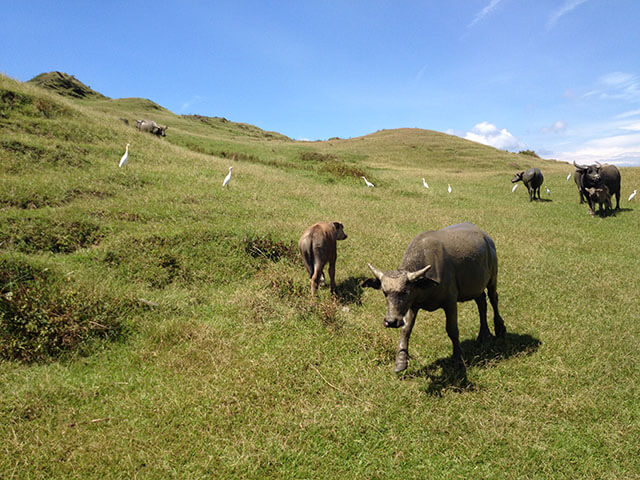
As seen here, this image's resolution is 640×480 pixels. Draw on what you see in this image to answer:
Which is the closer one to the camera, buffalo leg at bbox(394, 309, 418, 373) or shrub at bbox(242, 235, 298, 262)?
buffalo leg at bbox(394, 309, 418, 373)

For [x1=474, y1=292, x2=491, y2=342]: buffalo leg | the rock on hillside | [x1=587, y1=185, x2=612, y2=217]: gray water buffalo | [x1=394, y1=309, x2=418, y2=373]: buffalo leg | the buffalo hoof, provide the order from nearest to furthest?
[x1=394, y1=309, x2=418, y2=373]: buffalo leg → [x1=474, y1=292, x2=491, y2=342]: buffalo leg → the buffalo hoof → [x1=587, y1=185, x2=612, y2=217]: gray water buffalo → the rock on hillside

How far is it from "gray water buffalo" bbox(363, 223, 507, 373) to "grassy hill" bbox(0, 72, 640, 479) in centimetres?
101

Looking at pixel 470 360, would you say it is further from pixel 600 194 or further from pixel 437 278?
pixel 600 194

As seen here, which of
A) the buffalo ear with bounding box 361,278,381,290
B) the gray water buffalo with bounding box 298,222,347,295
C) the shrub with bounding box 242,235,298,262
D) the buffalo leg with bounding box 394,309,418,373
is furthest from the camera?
the shrub with bounding box 242,235,298,262

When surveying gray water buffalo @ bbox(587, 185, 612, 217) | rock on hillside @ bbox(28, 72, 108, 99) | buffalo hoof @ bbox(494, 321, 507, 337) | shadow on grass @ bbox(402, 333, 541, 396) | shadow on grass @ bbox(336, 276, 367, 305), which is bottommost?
shadow on grass @ bbox(402, 333, 541, 396)

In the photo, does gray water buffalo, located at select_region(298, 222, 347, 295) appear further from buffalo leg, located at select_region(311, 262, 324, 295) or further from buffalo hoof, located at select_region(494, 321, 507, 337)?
buffalo hoof, located at select_region(494, 321, 507, 337)

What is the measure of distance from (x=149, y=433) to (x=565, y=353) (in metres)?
6.68

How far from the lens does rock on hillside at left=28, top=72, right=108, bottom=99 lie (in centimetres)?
5256

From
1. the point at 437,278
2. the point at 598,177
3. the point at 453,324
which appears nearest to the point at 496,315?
the point at 453,324

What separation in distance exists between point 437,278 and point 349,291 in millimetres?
3726

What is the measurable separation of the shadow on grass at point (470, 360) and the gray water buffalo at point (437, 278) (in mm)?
297

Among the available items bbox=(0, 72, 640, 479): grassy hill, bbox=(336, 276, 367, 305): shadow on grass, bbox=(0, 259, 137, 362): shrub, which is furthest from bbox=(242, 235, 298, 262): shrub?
bbox=(0, 259, 137, 362): shrub

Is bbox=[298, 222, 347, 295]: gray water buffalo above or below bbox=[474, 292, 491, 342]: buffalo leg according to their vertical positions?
above

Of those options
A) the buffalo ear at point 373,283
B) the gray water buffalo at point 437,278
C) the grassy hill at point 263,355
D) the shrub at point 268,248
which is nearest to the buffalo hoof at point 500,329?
the grassy hill at point 263,355
